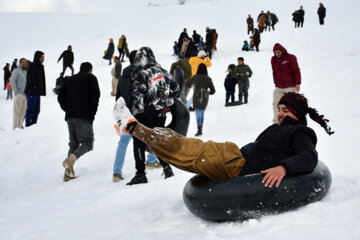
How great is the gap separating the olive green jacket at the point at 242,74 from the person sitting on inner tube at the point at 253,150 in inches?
329

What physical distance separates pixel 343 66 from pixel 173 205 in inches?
462

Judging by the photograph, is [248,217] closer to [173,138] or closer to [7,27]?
[173,138]

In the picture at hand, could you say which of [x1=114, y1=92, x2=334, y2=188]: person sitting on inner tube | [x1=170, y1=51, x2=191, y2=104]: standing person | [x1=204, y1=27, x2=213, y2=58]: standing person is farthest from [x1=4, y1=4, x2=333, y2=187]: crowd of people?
[x1=204, y1=27, x2=213, y2=58]: standing person

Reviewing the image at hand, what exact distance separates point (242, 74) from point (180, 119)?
7.22 meters

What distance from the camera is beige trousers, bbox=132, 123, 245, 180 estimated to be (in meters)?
2.52

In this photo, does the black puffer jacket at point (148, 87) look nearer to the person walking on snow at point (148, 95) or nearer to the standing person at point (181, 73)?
the person walking on snow at point (148, 95)

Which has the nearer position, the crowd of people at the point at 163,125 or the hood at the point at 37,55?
the crowd of people at the point at 163,125

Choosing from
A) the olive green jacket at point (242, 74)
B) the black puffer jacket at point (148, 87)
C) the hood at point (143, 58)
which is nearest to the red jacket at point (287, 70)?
the black puffer jacket at point (148, 87)

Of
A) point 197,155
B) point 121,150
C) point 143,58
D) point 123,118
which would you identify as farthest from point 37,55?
point 197,155

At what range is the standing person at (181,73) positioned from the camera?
28.8ft

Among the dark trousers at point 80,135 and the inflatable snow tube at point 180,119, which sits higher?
the inflatable snow tube at point 180,119

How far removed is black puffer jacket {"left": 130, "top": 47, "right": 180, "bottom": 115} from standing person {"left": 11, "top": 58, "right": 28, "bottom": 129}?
5983 millimetres

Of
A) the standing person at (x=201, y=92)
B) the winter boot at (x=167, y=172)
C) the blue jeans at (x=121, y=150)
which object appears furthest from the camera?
the standing person at (x=201, y=92)

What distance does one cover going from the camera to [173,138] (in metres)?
2.58
